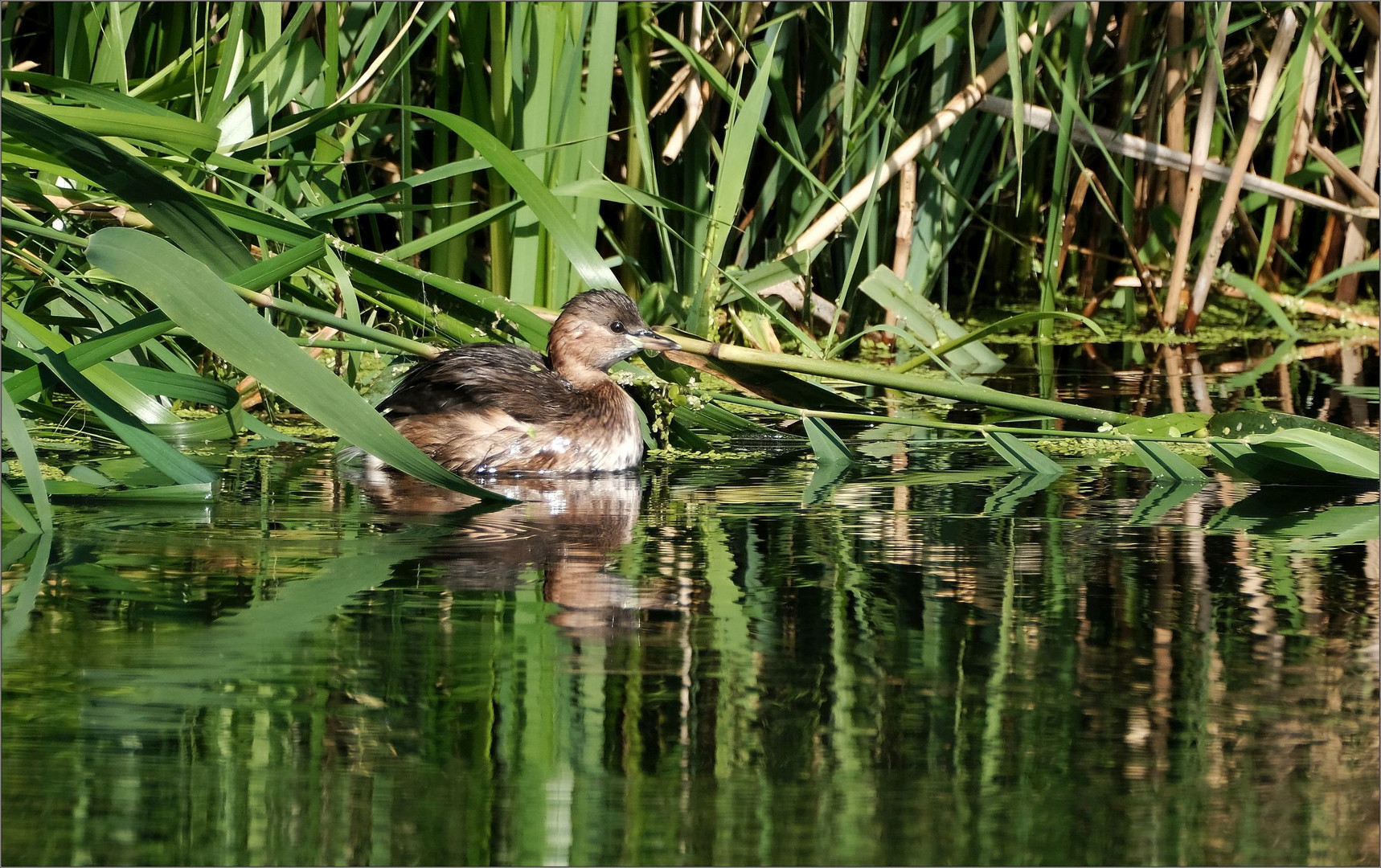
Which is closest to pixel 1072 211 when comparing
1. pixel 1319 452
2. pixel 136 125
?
pixel 1319 452

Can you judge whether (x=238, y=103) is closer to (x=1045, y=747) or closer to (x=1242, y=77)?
(x=1045, y=747)

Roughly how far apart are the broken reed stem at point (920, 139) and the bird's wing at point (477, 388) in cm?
144

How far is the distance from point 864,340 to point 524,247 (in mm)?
1850

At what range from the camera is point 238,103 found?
4.99 metres

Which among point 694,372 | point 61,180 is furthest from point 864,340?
point 61,180

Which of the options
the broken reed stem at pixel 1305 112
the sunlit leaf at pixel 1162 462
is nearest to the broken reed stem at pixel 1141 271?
the broken reed stem at pixel 1305 112

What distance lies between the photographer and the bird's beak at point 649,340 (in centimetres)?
476

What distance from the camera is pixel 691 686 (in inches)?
Result: 102

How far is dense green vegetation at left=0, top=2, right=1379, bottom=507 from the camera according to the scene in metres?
3.83

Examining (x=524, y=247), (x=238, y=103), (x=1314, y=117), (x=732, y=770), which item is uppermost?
(x=1314, y=117)

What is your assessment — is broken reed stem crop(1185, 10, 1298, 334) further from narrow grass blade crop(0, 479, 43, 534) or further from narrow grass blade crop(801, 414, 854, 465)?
narrow grass blade crop(0, 479, 43, 534)

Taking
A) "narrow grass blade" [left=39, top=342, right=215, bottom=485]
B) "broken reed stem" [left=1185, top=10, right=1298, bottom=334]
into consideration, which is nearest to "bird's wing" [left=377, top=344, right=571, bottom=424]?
"narrow grass blade" [left=39, top=342, right=215, bottom=485]

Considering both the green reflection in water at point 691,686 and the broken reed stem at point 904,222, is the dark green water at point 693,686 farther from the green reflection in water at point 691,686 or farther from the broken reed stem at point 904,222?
the broken reed stem at point 904,222

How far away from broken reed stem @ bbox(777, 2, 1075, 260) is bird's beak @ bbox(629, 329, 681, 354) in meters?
1.17
